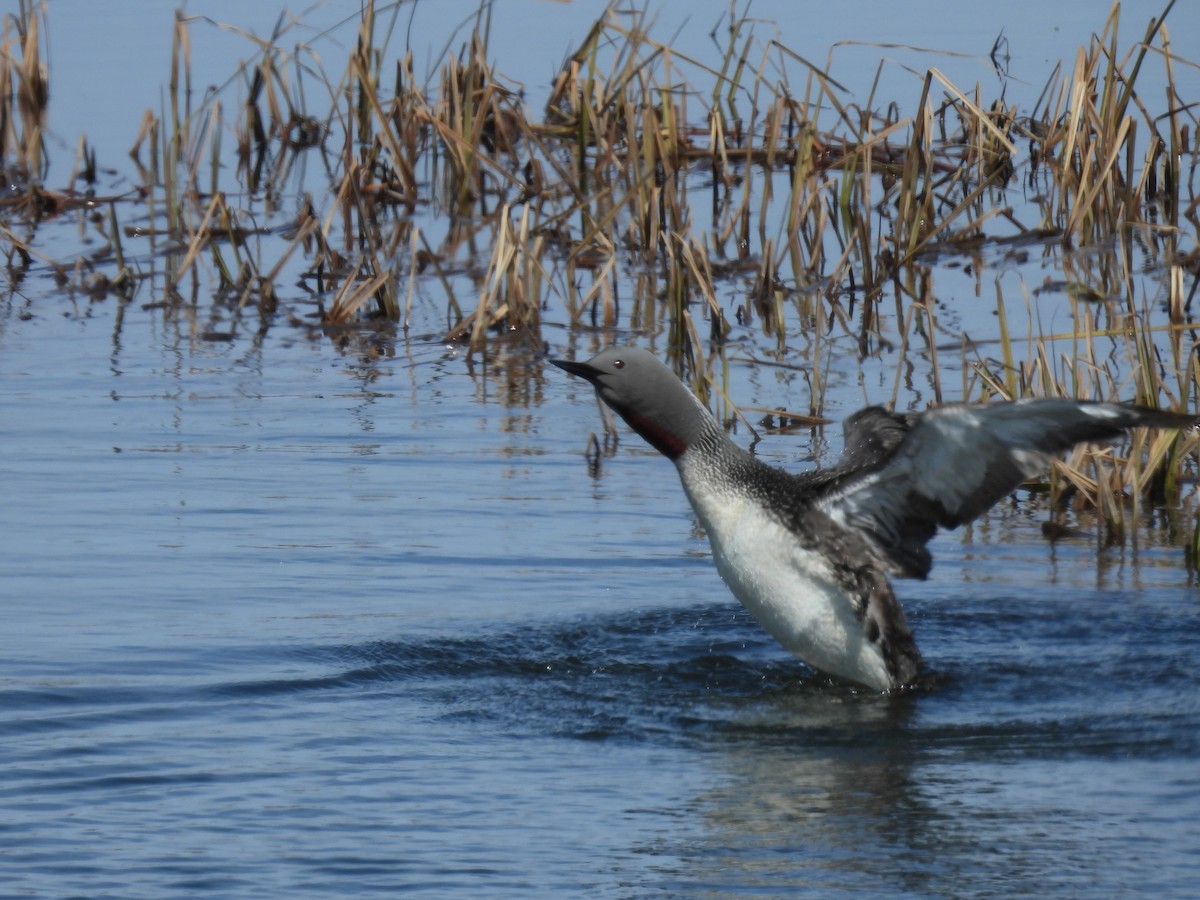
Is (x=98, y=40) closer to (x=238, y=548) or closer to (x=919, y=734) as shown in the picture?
(x=238, y=548)

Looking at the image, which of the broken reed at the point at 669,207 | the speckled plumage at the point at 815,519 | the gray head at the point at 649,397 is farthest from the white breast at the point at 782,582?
the broken reed at the point at 669,207

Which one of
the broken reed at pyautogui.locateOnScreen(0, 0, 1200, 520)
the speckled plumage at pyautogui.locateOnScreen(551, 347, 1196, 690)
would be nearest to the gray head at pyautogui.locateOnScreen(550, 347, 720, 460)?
the speckled plumage at pyautogui.locateOnScreen(551, 347, 1196, 690)

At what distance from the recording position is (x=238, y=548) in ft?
22.0

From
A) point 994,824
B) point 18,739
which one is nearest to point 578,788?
point 994,824

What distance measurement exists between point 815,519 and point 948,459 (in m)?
0.47

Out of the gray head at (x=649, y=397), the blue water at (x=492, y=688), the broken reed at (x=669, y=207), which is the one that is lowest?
the blue water at (x=492, y=688)

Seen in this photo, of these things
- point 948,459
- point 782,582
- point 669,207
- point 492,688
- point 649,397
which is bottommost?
point 492,688

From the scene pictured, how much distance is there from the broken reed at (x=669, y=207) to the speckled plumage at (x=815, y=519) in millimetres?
2035

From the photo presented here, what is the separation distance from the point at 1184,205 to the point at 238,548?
6377 mm

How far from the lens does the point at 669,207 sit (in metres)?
9.94

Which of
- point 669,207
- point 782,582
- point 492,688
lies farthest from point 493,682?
point 669,207

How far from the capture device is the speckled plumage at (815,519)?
564 cm

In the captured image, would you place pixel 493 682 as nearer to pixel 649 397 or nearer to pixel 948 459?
pixel 649 397

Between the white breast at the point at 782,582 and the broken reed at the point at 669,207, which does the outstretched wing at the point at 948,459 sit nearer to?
the white breast at the point at 782,582
